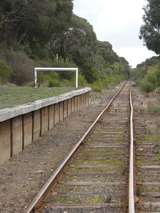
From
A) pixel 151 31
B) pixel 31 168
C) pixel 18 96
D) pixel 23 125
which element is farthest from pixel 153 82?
pixel 31 168

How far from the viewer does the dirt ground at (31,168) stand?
32.3 feet

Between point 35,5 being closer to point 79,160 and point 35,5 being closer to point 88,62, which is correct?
point 88,62

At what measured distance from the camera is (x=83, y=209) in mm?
8875

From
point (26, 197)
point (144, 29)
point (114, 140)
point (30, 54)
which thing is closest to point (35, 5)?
point (30, 54)

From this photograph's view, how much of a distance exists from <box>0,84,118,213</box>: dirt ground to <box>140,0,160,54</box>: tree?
46.7 meters

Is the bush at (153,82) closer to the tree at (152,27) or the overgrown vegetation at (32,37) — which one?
the tree at (152,27)

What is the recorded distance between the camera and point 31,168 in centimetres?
1309

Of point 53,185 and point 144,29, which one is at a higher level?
point 144,29

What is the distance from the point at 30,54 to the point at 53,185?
58.1 metres

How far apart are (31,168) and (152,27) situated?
56.8 metres

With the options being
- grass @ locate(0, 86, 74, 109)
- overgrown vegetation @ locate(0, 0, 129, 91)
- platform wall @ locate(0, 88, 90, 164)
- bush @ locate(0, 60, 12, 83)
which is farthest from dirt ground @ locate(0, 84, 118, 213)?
overgrown vegetation @ locate(0, 0, 129, 91)

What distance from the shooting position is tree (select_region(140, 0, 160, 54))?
216 feet

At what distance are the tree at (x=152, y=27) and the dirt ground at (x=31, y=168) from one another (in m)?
46.7

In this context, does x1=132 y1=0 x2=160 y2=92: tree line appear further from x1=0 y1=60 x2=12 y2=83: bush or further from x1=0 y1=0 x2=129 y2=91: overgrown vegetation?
x1=0 y1=60 x2=12 y2=83: bush
